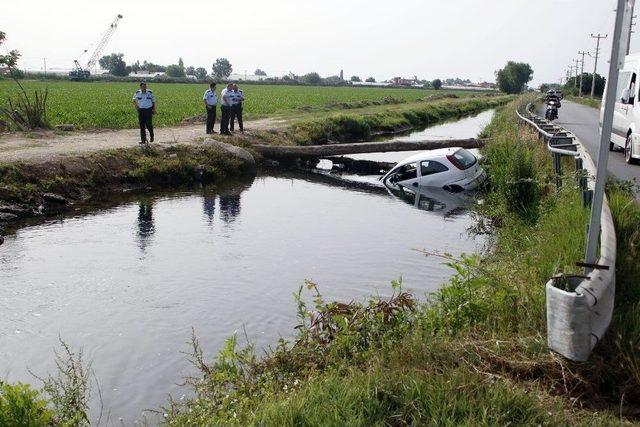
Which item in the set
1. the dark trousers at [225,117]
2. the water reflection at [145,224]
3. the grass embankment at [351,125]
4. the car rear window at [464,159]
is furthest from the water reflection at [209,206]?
the grass embankment at [351,125]

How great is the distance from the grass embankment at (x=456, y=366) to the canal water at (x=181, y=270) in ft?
4.77

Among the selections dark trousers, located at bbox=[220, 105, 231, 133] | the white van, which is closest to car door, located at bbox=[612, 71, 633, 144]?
the white van

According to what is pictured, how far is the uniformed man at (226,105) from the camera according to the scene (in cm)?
2531

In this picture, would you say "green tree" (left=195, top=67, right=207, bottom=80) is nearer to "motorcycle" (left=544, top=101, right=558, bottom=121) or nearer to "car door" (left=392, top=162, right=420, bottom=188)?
"motorcycle" (left=544, top=101, right=558, bottom=121)

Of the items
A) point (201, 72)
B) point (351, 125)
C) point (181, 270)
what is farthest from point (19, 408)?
point (201, 72)

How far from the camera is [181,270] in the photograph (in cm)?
1220

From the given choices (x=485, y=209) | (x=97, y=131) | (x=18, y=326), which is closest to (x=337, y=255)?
(x=485, y=209)

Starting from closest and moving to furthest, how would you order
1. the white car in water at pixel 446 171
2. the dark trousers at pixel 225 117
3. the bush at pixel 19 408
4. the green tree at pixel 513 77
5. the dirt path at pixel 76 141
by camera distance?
1. the bush at pixel 19 408
2. the white car in water at pixel 446 171
3. the dirt path at pixel 76 141
4. the dark trousers at pixel 225 117
5. the green tree at pixel 513 77

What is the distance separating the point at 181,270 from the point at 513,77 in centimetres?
14204

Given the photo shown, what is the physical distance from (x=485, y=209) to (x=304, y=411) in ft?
40.1

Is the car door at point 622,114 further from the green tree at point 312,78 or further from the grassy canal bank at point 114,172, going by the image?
the green tree at point 312,78

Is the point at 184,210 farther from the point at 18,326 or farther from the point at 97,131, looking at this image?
the point at 97,131

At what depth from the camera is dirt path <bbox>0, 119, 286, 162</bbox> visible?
64.5 feet

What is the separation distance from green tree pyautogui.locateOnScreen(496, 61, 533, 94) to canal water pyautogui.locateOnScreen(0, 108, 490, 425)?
133m
